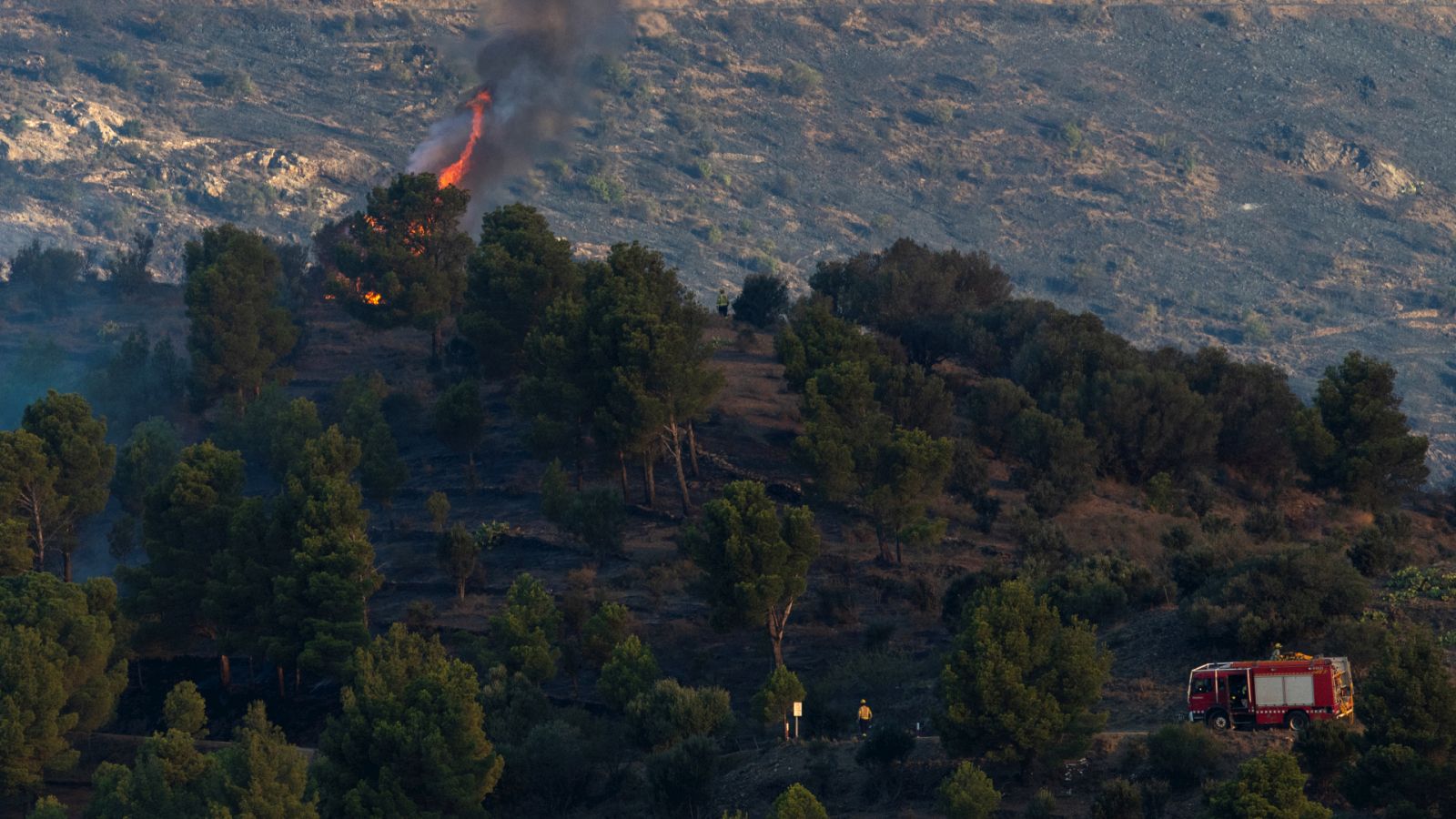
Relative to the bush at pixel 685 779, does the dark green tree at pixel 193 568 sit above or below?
above

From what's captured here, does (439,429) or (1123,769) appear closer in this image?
(1123,769)

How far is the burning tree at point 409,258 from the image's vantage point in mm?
104250

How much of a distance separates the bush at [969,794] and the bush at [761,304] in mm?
65711

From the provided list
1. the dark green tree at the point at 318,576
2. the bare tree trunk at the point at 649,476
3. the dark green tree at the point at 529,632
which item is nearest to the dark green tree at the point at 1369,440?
the bare tree trunk at the point at 649,476

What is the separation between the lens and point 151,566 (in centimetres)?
7706

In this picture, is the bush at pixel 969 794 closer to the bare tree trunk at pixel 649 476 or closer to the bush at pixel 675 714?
the bush at pixel 675 714

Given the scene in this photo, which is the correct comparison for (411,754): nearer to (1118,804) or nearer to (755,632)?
(755,632)

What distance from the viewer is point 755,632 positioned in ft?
244

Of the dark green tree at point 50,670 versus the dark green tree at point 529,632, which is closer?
the dark green tree at point 50,670

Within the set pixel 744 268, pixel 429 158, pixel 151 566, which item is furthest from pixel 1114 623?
pixel 744 268

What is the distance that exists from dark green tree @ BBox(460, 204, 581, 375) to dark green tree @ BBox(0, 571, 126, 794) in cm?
2666

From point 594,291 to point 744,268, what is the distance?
10801cm

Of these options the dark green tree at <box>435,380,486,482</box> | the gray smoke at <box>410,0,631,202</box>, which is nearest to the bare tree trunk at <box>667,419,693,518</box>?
the dark green tree at <box>435,380,486,482</box>

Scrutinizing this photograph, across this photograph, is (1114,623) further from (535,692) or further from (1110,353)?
(1110,353)
